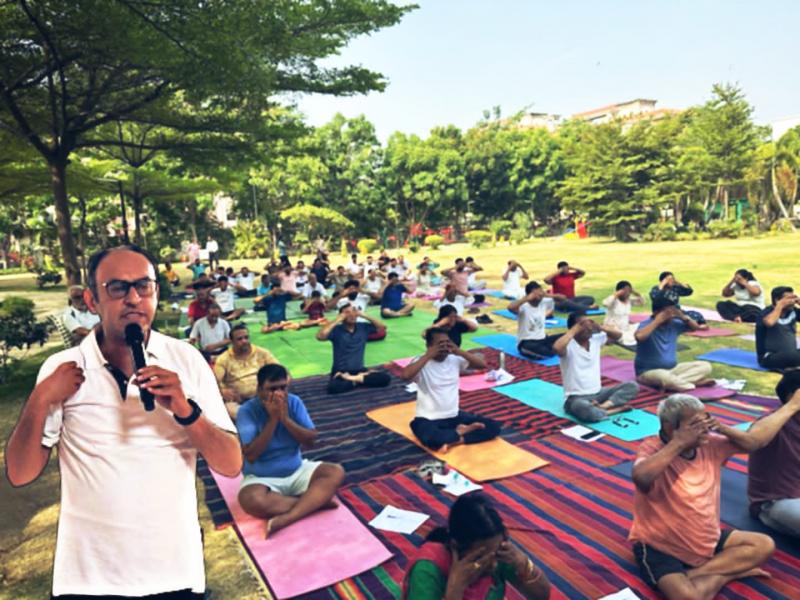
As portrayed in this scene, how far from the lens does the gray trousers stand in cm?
620

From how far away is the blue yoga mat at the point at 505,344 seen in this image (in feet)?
29.9

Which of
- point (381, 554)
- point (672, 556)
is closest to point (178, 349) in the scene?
point (381, 554)

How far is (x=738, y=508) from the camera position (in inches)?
169

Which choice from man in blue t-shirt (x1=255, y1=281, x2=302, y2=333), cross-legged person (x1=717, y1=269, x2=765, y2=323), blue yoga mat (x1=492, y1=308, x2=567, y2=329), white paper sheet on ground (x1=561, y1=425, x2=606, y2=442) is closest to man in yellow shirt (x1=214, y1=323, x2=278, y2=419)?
white paper sheet on ground (x1=561, y1=425, x2=606, y2=442)

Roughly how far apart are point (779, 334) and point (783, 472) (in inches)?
194

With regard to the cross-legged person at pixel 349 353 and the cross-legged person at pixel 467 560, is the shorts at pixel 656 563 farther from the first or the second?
the cross-legged person at pixel 349 353

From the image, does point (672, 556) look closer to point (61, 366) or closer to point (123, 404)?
point (123, 404)

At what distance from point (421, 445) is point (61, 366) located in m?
4.54

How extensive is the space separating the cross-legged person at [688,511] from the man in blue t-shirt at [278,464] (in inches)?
96.1

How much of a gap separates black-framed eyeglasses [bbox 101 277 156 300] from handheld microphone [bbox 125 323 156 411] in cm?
11

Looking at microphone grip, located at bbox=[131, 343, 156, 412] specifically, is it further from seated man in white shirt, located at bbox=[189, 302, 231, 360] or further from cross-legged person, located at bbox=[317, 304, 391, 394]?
seated man in white shirt, located at bbox=[189, 302, 231, 360]

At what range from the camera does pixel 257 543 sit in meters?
4.13

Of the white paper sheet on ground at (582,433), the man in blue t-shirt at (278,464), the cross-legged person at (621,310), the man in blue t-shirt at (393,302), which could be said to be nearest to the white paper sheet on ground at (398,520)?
the man in blue t-shirt at (278,464)

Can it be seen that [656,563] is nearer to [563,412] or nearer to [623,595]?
[623,595]
